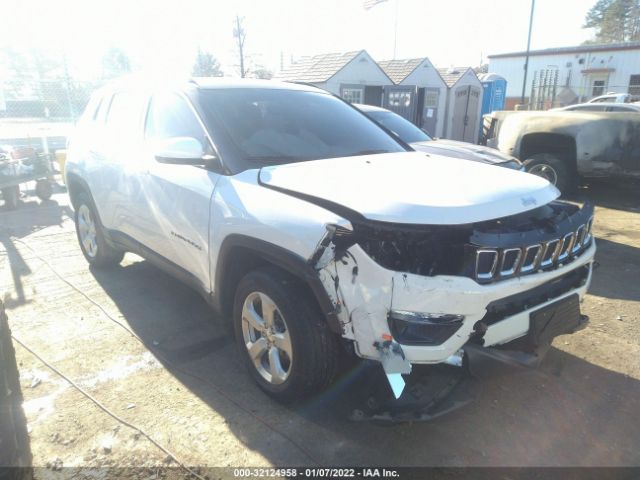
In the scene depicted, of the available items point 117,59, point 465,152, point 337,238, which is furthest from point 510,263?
point 117,59

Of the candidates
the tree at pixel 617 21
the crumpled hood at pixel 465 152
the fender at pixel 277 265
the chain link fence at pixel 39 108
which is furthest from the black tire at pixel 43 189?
the tree at pixel 617 21

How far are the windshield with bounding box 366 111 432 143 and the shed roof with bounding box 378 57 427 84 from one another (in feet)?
35.9

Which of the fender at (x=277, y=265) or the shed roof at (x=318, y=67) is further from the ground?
the shed roof at (x=318, y=67)

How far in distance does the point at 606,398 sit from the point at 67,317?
4.04 meters

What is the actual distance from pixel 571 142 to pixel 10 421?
27.3ft

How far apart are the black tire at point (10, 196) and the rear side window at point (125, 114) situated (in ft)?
16.7

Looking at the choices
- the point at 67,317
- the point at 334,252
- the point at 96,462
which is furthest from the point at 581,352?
the point at 67,317

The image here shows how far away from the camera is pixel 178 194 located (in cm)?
317

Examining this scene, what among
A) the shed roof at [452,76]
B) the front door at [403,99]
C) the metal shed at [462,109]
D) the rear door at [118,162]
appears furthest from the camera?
the shed roof at [452,76]

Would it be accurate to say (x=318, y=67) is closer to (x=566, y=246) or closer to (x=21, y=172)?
(x=21, y=172)

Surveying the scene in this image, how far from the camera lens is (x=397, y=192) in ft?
7.52

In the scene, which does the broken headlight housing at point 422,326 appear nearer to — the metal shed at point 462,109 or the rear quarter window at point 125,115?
the rear quarter window at point 125,115

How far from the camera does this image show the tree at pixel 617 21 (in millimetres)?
56906

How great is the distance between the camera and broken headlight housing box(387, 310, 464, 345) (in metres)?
2.14
